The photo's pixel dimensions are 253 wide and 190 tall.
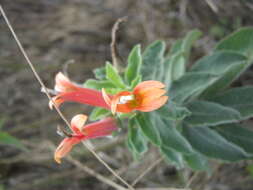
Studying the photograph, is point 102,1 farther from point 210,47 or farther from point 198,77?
point 198,77

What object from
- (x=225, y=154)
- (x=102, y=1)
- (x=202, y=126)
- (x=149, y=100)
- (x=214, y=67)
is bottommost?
(x=225, y=154)

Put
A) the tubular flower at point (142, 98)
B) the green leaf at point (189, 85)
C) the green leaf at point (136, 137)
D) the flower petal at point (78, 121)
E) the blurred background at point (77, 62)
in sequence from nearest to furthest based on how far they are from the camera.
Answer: the tubular flower at point (142, 98) < the flower petal at point (78, 121) < the green leaf at point (136, 137) < the green leaf at point (189, 85) < the blurred background at point (77, 62)

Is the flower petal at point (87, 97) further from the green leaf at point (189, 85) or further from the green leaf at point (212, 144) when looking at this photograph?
the green leaf at point (212, 144)

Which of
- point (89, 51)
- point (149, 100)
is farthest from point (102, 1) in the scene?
point (149, 100)

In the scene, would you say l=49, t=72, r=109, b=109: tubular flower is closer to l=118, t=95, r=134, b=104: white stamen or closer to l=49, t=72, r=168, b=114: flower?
l=49, t=72, r=168, b=114: flower

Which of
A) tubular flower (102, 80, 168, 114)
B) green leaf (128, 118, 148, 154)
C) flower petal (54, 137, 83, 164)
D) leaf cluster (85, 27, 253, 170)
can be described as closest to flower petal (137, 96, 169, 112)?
tubular flower (102, 80, 168, 114)

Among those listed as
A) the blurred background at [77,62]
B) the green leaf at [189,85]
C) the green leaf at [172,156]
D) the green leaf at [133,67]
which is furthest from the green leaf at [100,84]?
the blurred background at [77,62]
